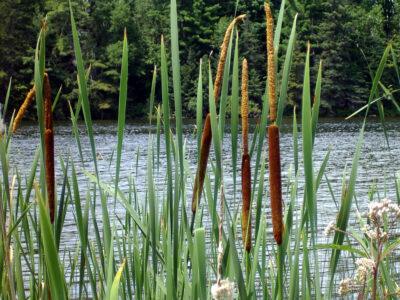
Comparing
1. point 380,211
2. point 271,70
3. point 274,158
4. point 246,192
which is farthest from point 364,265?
point 271,70

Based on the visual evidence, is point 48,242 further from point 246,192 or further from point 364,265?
point 364,265

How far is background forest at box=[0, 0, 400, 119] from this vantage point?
174 feet

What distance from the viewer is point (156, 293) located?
2.20 m

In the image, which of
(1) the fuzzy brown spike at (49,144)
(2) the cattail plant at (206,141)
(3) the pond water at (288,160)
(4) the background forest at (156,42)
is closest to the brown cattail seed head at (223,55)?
(2) the cattail plant at (206,141)

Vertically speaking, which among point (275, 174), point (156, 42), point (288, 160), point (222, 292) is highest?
point (156, 42)

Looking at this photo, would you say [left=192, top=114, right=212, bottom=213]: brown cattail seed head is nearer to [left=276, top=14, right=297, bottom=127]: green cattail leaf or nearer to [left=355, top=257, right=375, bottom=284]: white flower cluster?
[left=276, top=14, right=297, bottom=127]: green cattail leaf

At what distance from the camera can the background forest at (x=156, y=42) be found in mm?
52906

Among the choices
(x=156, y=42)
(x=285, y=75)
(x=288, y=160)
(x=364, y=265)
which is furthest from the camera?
(x=156, y=42)

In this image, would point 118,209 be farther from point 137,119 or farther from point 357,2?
point 357,2

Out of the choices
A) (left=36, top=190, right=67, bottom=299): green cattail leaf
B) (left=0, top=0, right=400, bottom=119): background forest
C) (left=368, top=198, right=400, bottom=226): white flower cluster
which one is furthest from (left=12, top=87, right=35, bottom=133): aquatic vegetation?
(left=0, top=0, right=400, bottom=119): background forest

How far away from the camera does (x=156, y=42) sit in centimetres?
6122

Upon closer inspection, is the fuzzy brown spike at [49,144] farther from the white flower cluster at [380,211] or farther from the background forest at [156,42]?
the background forest at [156,42]

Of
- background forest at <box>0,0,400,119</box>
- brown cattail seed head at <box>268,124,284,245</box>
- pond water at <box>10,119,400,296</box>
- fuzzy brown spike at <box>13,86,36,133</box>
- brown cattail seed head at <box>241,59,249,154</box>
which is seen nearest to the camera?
brown cattail seed head at <box>268,124,284,245</box>

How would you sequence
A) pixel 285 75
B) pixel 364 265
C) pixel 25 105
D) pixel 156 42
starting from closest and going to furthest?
1. pixel 285 75
2. pixel 364 265
3. pixel 25 105
4. pixel 156 42
